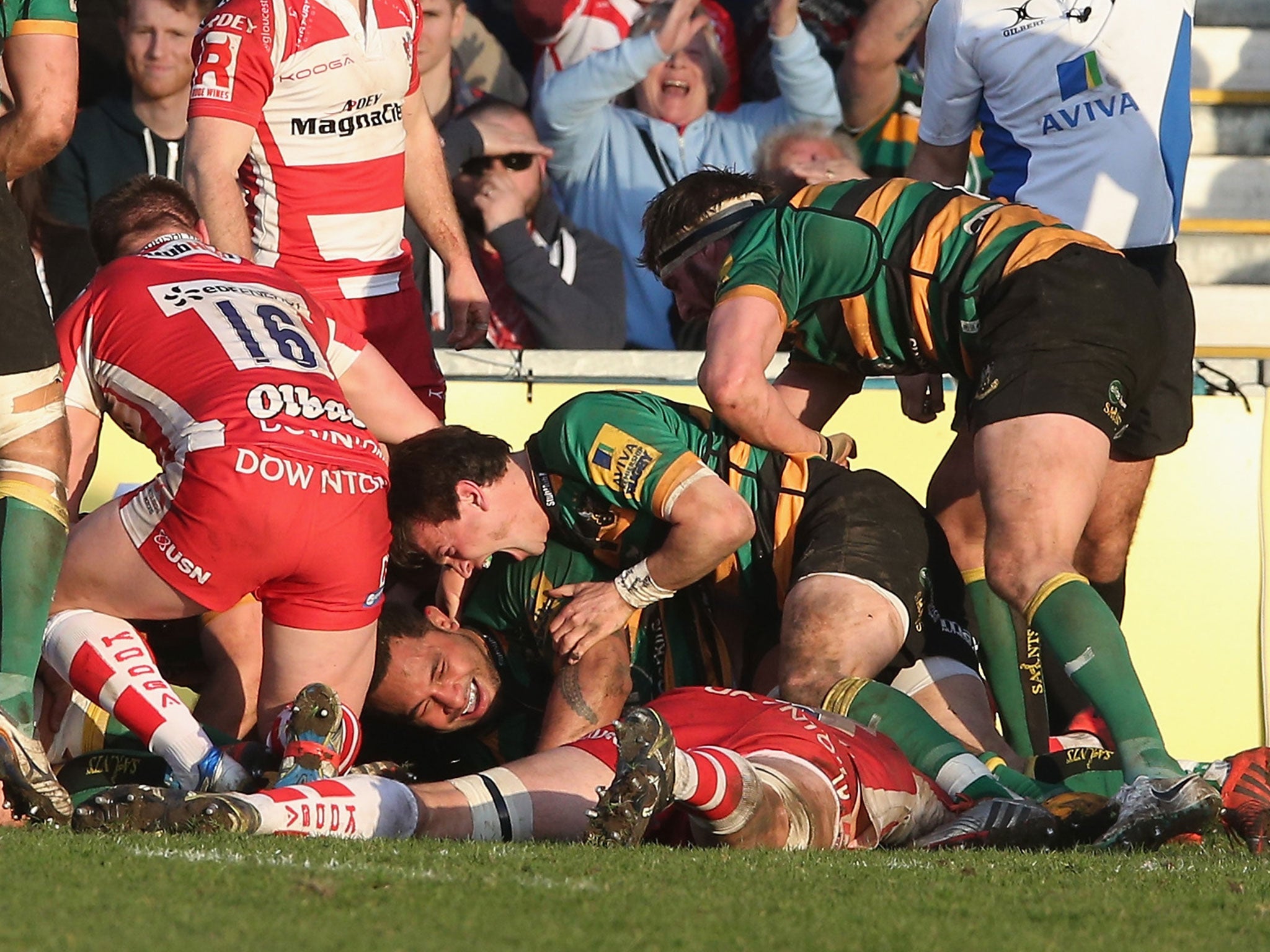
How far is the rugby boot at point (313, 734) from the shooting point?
3.51 metres

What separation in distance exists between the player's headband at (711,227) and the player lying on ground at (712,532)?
0.45 metres

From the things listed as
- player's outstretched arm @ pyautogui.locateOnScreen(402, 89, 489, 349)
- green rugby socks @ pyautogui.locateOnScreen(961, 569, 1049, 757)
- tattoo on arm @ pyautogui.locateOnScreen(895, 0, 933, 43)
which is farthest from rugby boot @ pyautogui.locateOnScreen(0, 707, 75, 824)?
tattoo on arm @ pyautogui.locateOnScreen(895, 0, 933, 43)

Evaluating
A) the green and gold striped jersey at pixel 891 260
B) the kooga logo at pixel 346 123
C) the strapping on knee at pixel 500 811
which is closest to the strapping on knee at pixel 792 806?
the strapping on knee at pixel 500 811

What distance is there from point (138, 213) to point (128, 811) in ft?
6.63

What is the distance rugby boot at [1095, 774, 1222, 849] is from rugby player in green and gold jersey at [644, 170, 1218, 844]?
0.66ft

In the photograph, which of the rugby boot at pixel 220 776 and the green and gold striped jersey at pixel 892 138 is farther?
the green and gold striped jersey at pixel 892 138

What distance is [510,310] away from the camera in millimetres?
6848

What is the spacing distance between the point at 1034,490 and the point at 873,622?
19.6 inches

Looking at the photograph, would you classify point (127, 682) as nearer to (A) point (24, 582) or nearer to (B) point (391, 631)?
(A) point (24, 582)

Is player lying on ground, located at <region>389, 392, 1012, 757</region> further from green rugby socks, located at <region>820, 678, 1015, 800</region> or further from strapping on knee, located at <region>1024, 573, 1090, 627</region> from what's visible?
strapping on knee, located at <region>1024, 573, 1090, 627</region>

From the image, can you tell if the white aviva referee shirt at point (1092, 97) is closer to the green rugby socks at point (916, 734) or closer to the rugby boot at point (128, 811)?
the green rugby socks at point (916, 734)

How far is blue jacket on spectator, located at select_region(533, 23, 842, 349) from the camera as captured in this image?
7055 millimetres

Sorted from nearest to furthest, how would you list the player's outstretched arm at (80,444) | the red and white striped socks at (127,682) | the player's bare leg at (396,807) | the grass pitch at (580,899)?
the grass pitch at (580,899) → the player's bare leg at (396,807) → the red and white striped socks at (127,682) → the player's outstretched arm at (80,444)

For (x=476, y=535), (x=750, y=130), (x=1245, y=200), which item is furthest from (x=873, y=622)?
(x=1245, y=200)
